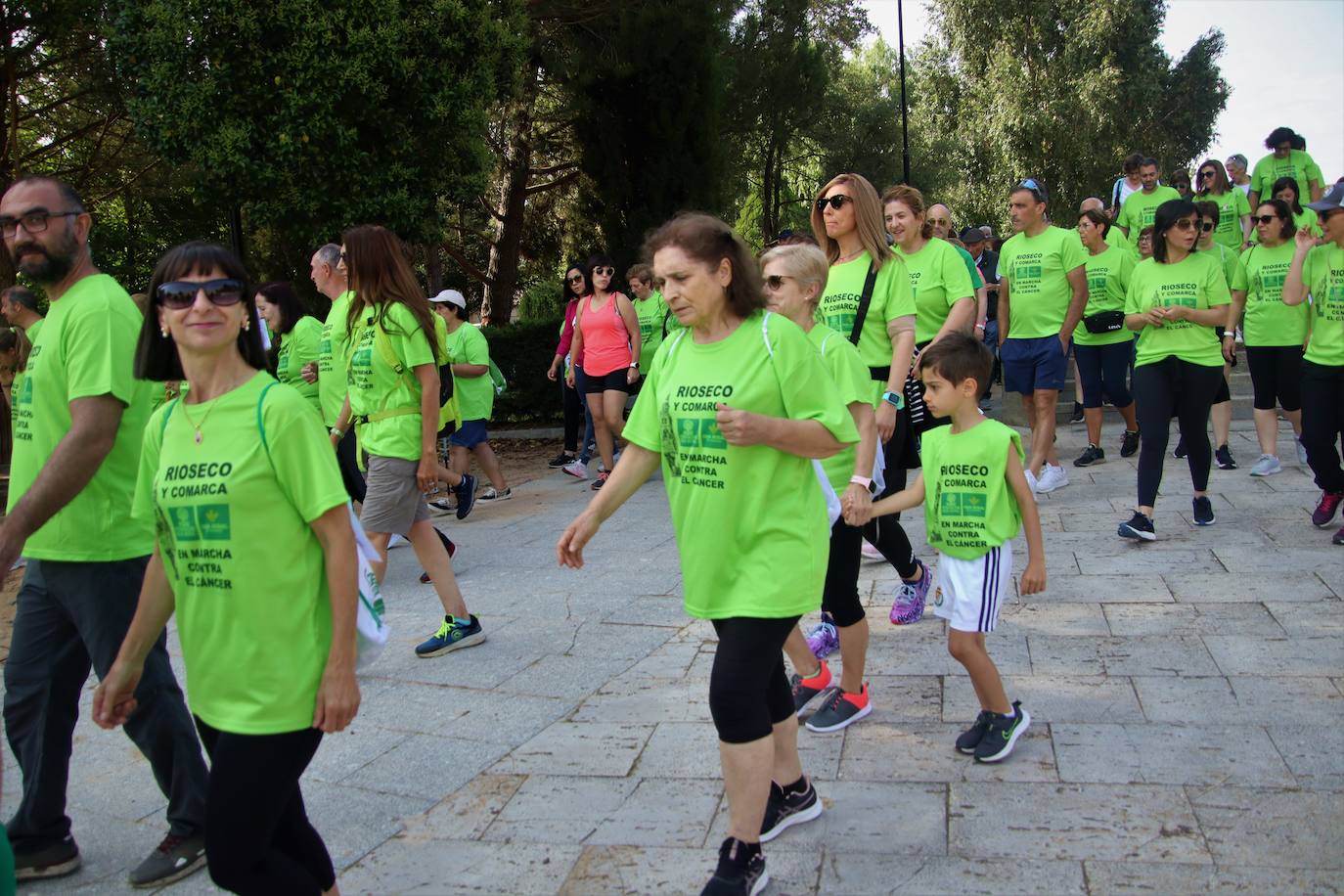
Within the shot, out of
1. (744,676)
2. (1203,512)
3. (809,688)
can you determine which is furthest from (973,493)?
(1203,512)

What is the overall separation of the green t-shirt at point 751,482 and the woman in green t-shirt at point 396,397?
101 inches

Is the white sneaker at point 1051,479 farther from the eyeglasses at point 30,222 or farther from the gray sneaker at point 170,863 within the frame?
the eyeglasses at point 30,222

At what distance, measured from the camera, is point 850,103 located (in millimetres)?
30672

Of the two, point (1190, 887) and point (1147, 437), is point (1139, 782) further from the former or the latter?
point (1147, 437)

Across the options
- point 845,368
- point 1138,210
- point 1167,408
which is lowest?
point 1167,408

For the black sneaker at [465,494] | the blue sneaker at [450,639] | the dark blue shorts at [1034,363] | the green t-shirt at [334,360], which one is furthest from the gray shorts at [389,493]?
the dark blue shorts at [1034,363]

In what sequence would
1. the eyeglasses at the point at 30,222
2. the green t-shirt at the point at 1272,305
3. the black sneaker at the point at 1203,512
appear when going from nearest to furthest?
the eyeglasses at the point at 30,222 → the black sneaker at the point at 1203,512 → the green t-shirt at the point at 1272,305

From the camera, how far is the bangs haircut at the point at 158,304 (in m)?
2.72

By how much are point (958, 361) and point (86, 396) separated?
2731 mm

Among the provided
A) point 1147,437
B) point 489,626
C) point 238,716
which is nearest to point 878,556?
point 1147,437

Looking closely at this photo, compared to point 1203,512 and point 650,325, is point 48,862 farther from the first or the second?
point 650,325

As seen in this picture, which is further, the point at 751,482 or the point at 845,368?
the point at 845,368

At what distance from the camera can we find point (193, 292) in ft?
8.76

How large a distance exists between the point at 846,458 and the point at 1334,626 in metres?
2.44
